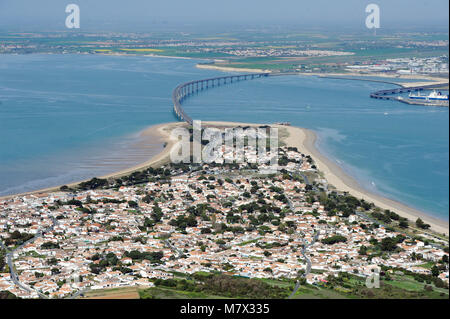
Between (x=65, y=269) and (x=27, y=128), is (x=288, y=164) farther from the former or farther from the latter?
(x=27, y=128)

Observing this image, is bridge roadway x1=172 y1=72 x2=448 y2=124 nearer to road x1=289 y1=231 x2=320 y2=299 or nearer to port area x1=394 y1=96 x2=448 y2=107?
port area x1=394 y1=96 x2=448 y2=107

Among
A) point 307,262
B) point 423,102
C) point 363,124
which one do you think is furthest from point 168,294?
point 423,102

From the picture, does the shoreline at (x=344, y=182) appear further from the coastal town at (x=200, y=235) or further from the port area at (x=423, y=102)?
the port area at (x=423, y=102)

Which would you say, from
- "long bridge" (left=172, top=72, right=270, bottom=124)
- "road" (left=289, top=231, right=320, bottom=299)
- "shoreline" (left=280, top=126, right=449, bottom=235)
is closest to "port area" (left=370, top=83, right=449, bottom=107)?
"shoreline" (left=280, top=126, right=449, bottom=235)

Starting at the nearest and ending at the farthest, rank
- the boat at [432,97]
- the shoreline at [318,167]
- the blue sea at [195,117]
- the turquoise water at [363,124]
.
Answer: the shoreline at [318,167] → the turquoise water at [363,124] → the blue sea at [195,117] → the boat at [432,97]

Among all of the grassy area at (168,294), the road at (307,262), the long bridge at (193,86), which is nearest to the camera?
the grassy area at (168,294)

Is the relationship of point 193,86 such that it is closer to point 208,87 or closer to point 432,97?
point 208,87

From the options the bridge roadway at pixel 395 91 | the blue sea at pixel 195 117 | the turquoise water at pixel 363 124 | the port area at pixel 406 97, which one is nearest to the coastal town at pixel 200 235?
the turquoise water at pixel 363 124

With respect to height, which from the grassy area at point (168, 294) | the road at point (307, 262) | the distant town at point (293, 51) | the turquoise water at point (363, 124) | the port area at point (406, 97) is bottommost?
the road at point (307, 262)
